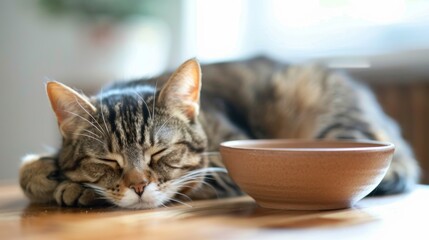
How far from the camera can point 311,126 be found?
171 centimetres

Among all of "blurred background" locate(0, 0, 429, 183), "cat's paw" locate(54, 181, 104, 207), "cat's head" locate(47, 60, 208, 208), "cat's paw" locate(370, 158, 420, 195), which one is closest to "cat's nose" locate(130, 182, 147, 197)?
"cat's head" locate(47, 60, 208, 208)

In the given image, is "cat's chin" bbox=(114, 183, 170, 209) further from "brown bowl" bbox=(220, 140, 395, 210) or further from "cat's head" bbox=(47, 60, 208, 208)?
"brown bowl" bbox=(220, 140, 395, 210)

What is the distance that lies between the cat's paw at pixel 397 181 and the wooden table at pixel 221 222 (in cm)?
8

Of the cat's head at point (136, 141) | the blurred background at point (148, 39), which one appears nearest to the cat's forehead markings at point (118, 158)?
the cat's head at point (136, 141)

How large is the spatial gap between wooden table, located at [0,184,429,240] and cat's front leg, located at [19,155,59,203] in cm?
5

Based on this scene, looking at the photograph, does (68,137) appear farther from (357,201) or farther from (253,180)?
(357,201)

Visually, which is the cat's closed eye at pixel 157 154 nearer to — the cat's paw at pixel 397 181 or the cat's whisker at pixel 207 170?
the cat's whisker at pixel 207 170

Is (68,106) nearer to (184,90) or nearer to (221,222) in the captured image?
(184,90)

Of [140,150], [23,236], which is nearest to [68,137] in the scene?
[140,150]

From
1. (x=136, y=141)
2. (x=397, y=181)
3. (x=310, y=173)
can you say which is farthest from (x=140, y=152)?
(x=397, y=181)

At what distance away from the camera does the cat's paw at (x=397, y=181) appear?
130 centimetres

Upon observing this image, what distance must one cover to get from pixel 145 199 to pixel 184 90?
26 cm

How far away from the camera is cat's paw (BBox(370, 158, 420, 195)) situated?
1.30m

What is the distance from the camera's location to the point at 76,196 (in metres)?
1.20
